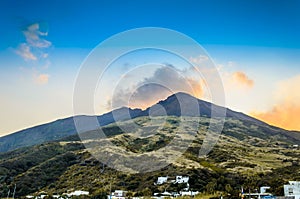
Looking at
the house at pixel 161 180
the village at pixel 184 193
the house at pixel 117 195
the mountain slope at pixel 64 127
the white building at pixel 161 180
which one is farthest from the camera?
the mountain slope at pixel 64 127

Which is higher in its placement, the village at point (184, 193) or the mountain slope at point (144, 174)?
the mountain slope at point (144, 174)

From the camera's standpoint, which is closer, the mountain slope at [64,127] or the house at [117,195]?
the house at [117,195]

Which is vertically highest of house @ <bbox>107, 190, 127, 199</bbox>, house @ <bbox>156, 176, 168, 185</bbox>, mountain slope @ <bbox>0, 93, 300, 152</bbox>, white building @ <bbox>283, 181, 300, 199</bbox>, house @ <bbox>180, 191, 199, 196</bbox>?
mountain slope @ <bbox>0, 93, 300, 152</bbox>

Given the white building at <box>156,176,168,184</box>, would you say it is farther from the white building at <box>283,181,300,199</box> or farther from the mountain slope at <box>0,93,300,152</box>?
the mountain slope at <box>0,93,300,152</box>

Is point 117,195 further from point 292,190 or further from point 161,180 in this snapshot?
point 292,190

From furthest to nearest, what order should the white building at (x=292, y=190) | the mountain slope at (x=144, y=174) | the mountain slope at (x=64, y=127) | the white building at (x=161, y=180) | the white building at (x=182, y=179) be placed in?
the mountain slope at (x=64, y=127), the white building at (x=161, y=180), the mountain slope at (x=144, y=174), the white building at (x=182, y=179), the white building at (x=292, y=190)

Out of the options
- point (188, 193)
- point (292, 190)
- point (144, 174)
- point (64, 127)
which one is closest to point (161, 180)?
point (144, 174)

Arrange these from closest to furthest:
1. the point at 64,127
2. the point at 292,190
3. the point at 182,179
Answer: the point at 292,190, the point at 182,179, the point at 64,127

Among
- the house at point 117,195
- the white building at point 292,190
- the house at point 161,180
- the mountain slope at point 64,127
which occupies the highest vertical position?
the mountain slope at point 64,127

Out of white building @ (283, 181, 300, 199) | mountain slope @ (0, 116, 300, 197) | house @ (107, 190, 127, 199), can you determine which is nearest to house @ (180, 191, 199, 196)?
mountain slope @ (0, 116, 300, 197)

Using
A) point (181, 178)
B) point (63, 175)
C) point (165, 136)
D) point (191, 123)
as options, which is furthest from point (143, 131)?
point (181, 178)

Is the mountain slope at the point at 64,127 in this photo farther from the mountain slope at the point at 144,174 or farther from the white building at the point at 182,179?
the white building at the point at 182,179

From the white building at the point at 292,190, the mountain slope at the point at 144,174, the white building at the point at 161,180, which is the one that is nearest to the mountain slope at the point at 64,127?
the mountain slope at the point at 144,174

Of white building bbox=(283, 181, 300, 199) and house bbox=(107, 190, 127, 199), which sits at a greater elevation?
white building bbox=(283, 181, 300, 199)
